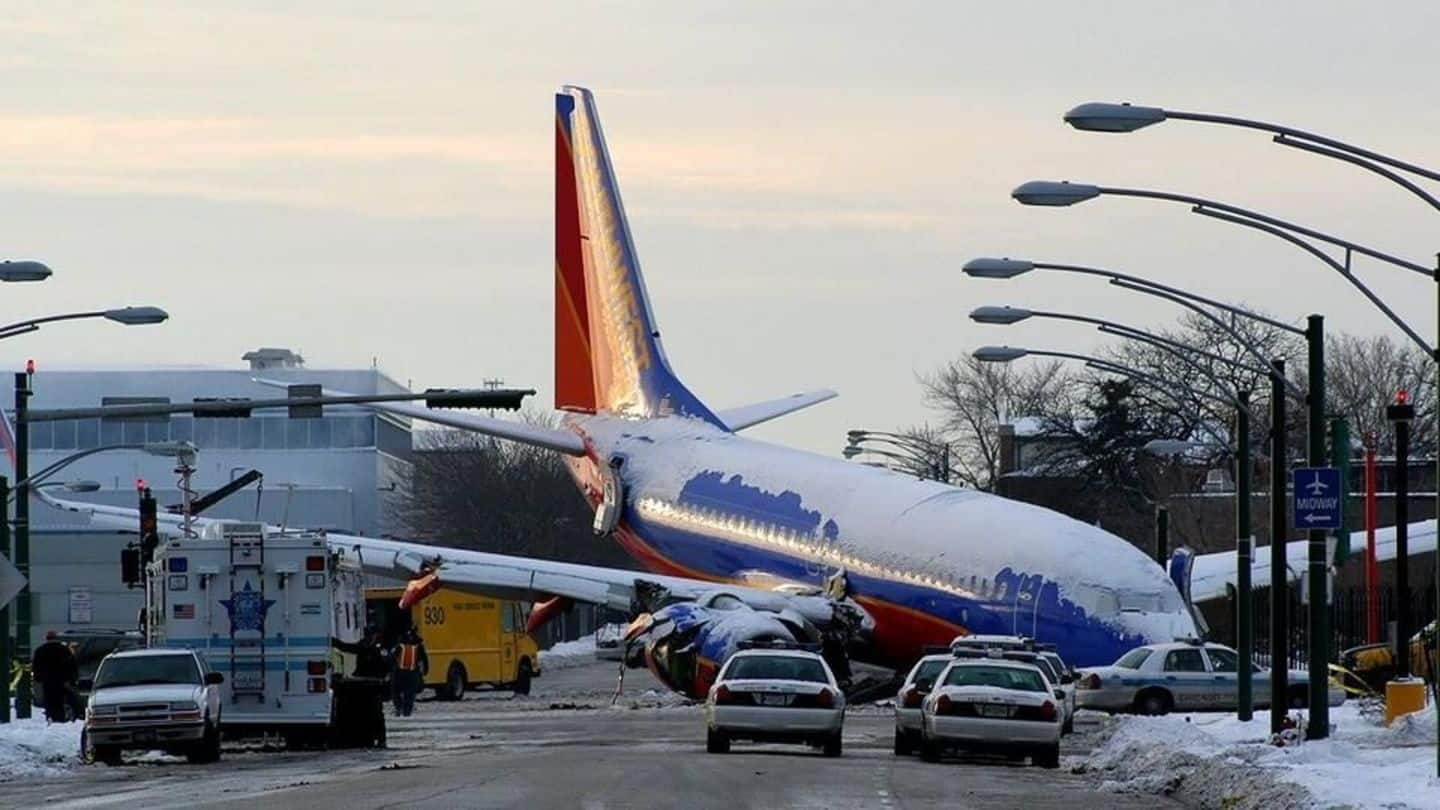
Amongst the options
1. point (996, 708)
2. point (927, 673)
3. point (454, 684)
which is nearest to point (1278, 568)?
point (927, 673)

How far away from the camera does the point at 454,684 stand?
6900 centimetres

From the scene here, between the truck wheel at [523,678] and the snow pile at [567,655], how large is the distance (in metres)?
20.7

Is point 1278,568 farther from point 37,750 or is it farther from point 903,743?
point 37,750

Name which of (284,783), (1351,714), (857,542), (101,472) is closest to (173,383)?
(101,472)

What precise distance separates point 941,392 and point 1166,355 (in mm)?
35067

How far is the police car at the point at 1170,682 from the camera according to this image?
47.2 m

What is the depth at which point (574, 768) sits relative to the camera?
33094 millimetres

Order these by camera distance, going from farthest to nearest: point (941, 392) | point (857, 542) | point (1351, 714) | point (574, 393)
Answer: point (941, 392), point (574, 393), point (857, 542), point (1351, 714)

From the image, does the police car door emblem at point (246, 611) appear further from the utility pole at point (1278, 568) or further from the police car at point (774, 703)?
the utility pole at point (1278, 568)

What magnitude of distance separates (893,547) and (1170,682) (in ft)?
22.6

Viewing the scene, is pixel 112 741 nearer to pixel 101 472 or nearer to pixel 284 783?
pixel 284 783

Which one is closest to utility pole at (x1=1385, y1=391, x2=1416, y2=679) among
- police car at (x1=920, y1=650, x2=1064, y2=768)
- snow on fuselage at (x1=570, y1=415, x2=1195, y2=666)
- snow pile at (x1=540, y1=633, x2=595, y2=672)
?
snow on fuselage at (x1=570, y1=415, x2=1195, y2=666)

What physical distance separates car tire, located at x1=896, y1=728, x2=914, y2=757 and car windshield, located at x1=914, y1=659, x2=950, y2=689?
662 millimetres

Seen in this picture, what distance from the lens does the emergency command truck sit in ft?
126
